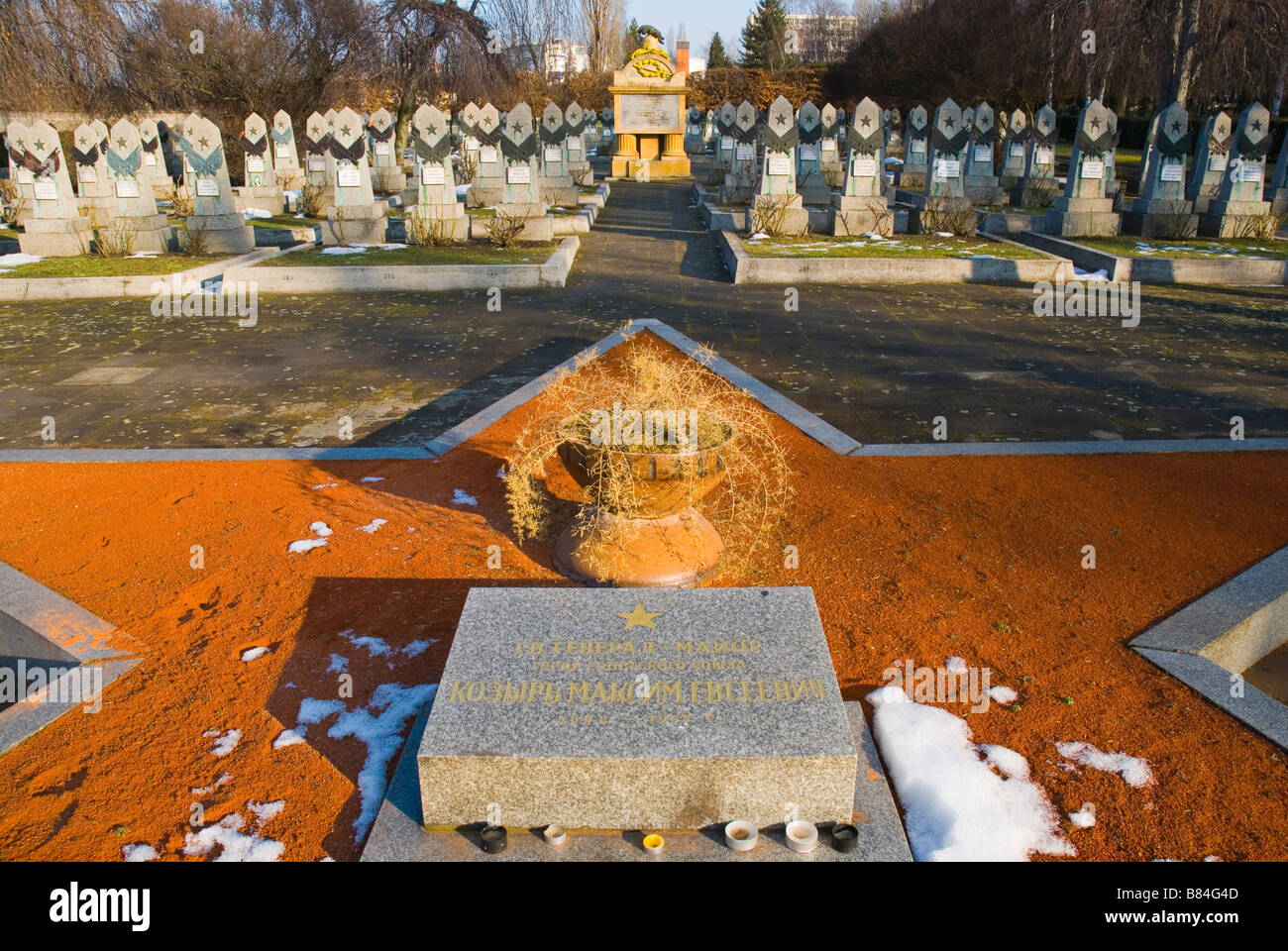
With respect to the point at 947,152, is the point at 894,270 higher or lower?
lower

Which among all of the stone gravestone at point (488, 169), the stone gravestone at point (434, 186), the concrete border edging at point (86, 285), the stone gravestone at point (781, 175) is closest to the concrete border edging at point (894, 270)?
the stone gravestone at point (781, 175)

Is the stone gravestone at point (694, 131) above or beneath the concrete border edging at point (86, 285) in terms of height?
above

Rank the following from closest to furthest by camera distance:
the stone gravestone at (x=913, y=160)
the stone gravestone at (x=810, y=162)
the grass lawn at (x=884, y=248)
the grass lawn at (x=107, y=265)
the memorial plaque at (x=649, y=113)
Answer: the grass lawn at (x=107, y=265), the grass lawn at (x=884, y=248), the stone gravestone at (x=810, y=162), the stone gravestone at (x=913, y=160), the memorial plaque at (x=649, y=113)

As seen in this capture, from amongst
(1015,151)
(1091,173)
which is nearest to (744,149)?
(1015,151)

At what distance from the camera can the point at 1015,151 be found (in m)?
24.9

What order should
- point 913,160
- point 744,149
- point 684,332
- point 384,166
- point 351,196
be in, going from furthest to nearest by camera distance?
point 384,166
point 913,160
point 744,149
point 351,196
point 684,332

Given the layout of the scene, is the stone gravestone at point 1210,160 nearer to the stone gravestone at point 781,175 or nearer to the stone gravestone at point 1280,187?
the stone gravestone at point 1280,187

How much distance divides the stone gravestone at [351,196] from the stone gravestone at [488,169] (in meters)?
3.33

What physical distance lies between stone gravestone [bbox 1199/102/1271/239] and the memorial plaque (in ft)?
72.4

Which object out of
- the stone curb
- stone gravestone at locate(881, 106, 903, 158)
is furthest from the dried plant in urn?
stone gravestone at locate(881, 106, 903, 158)

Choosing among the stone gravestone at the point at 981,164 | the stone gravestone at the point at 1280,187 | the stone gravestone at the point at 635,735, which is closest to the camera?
the stone gravestone at the point at 635,735

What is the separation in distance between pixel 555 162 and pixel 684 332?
555 inches

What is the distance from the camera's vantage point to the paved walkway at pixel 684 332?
7.96 metres

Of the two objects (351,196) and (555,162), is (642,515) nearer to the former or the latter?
(351,196)
